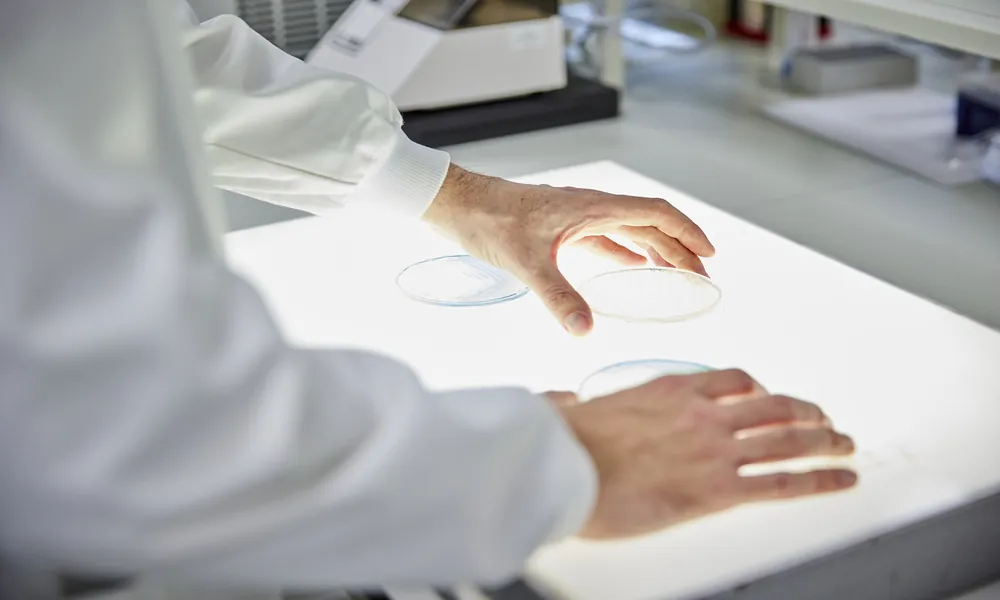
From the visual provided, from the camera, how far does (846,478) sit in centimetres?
75

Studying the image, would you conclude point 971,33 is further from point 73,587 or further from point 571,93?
point 73,587

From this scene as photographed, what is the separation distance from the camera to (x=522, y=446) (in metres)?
0.64

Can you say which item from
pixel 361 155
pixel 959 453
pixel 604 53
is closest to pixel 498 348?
pixel 361 155

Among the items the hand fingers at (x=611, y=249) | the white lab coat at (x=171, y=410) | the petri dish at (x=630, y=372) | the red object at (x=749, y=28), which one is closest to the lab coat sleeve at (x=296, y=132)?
the hand fingers at (x=611, y=249)

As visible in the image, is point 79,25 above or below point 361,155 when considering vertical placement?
above

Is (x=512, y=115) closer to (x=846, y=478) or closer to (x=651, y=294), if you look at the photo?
(x=651, y=294)

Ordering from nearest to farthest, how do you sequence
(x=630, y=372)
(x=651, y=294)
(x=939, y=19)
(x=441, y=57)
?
(x=630, y=372) → (x=651, y=294) → (x=939, y=19) → (x=441, y=57)

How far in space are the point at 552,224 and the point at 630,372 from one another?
0.76 ft

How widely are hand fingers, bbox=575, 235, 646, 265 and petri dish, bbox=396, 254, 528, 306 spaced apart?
95 millimetres

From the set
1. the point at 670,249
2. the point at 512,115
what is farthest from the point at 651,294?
the point at 512,115

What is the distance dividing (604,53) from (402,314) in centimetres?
111

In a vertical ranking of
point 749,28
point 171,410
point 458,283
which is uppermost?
point 171,410

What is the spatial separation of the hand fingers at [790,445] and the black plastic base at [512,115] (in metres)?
1.12

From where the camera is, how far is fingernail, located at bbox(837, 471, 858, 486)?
2.44 feet
